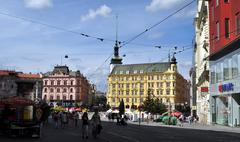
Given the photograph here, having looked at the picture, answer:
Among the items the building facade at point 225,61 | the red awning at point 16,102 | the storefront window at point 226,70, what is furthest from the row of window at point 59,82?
the red awning at point 16,102

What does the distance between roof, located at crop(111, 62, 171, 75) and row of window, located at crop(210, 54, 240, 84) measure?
106m

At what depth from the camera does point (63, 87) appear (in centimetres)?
17138

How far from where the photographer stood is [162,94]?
162125 millimetres

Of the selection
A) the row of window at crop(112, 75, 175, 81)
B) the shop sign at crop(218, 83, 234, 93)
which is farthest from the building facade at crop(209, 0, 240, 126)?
the row of window at crop(112, 75, 175, 81)

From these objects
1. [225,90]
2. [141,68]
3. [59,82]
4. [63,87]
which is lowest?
[225,90]

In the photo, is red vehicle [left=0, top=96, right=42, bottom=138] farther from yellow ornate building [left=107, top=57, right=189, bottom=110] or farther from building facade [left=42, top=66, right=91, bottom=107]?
building facade [left=42, top=66, right=91, bottom=107]

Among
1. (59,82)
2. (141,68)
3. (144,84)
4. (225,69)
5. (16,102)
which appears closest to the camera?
(16,102)

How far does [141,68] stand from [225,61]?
399 feet

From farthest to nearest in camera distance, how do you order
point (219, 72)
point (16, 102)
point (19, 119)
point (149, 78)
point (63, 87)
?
point (63, 87) → point (149, 78) → point (219, 72) → point (16, 102) → point (19, 119)

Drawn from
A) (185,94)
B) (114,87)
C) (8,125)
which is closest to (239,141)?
(8,125)

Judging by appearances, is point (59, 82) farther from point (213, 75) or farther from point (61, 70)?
point (213, 75)

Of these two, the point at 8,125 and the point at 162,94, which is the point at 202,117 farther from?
the point at 162,94

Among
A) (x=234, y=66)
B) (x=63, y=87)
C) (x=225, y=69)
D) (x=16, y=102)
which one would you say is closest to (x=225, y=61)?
(x=225, y=69)

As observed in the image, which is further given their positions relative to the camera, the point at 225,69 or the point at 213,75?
the point at 213,75
